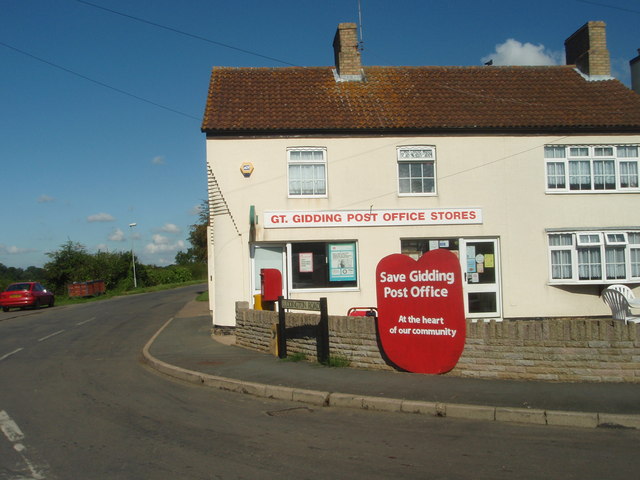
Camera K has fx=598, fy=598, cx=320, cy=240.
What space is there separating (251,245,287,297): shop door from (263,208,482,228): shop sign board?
25.9 inches

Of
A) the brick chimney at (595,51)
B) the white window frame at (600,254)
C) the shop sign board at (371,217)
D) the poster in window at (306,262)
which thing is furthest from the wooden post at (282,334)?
the brick chimney at (595,51)

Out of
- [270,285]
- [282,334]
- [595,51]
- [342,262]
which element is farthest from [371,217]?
[595,51]

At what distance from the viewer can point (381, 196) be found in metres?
16.4

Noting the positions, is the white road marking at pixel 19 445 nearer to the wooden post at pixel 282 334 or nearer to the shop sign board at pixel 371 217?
the wooden post at pixel 282 334

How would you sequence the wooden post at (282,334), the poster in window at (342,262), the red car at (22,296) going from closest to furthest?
the wooden post at (282,334), the poster in window at (342,262), the red car at (22,296)

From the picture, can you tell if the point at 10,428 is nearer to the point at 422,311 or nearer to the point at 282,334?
the point at 282,334

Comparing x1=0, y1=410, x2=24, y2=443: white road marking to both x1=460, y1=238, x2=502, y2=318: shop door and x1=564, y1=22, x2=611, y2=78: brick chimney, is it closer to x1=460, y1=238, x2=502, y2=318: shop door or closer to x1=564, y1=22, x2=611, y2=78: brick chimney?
x1=460, y1=238, x2=502, y2=318: shop door

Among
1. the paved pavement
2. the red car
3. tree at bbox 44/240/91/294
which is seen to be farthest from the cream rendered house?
tree at bbox 44/240/91/294

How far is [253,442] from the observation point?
21.5 feet

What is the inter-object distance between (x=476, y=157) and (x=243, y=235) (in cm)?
681

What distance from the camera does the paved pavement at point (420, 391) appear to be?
7195 mm

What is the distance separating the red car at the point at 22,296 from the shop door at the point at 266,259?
22.5 m

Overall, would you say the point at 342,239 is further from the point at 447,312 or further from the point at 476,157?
the point at 447,312

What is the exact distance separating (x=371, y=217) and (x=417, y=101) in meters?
3.95
